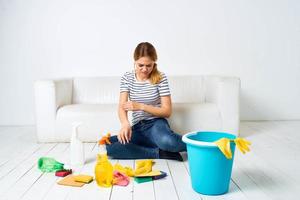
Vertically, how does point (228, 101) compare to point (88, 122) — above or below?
above

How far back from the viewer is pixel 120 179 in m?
1.59

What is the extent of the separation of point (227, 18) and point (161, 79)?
4.79ft

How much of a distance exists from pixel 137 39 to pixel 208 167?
6.54 ft

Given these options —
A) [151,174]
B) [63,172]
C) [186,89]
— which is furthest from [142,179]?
[186,89]

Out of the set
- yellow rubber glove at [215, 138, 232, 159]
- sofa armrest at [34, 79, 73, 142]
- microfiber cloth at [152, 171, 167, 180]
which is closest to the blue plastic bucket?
yellow rubber glove at [215, 138, 232, 159]

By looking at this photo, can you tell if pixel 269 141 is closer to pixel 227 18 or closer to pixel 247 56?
pixel 247 56

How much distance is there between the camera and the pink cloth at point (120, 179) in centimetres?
155

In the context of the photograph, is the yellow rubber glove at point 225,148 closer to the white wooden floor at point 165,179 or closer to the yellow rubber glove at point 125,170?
the white wooden floor at point 165,179

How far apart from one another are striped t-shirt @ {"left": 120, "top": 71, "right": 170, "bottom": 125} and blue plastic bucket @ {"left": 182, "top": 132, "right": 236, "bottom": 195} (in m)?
0.63

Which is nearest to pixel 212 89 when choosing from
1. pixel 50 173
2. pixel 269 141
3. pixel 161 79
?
pixel 269 141

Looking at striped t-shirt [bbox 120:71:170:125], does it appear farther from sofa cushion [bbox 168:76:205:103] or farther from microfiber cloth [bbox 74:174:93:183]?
sofa cushion [bbox 168:76:205:103]

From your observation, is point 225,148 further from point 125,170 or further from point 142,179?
point 125,170

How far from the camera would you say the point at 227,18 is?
3.15 meters

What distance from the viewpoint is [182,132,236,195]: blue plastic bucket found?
136cm
